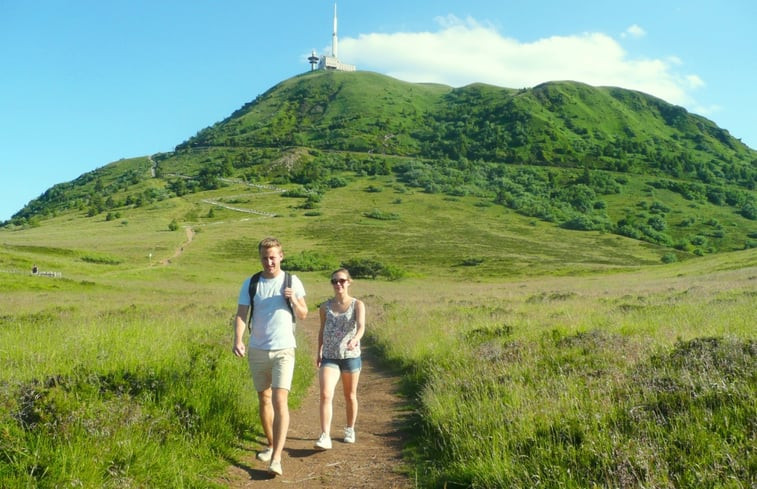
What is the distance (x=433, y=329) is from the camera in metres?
15.0

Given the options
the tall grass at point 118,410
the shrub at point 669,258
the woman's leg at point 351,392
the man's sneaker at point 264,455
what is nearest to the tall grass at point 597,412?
the woman's leg at point 351,392

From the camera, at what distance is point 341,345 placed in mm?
7711

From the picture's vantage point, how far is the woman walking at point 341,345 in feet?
25.2

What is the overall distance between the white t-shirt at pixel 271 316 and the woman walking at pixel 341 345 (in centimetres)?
91

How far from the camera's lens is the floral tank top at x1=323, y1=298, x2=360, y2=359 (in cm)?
771

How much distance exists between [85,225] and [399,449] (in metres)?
126

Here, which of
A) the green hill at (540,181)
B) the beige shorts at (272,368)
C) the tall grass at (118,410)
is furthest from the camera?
the green hill at (540,181)

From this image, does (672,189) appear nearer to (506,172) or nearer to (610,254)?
(506,172)

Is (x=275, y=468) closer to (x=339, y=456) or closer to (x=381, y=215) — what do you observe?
(x=339, y=456)

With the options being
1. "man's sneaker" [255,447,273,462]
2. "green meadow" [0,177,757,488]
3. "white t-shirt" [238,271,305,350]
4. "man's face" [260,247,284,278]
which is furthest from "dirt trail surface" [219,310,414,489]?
"man's face" [260,247,284,278]

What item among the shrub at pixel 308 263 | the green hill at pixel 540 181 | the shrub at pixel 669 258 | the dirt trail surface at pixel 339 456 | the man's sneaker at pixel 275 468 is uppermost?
the green hill at pixel 540 181

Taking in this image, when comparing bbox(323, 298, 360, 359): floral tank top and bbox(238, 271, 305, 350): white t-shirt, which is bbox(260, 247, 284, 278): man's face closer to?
bbox(238, 271, 305, 350): white t-shirt

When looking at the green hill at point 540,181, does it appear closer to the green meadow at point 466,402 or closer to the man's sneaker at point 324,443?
the green meadow at point 466,402

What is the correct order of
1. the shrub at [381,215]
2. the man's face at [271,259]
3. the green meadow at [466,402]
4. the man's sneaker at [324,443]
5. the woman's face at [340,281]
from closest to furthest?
1. the green meadow at [466,402]
2. the man's face at [271,259]
3. the man's sneaker at [324,443]
4. the woman's face at [340,281]
5. the shrub at [381,215]
